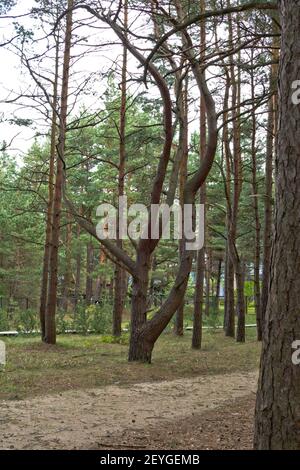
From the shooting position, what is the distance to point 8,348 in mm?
11789

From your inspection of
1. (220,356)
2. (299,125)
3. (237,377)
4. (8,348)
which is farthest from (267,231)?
(299,125)

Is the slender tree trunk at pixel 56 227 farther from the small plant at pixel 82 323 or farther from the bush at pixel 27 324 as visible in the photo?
the small plant at pixel 82 323

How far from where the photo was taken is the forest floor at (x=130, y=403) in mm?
4844

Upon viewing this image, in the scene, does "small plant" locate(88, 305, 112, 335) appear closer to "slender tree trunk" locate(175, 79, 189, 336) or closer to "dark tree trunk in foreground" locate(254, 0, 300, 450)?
"slender tree trunk" locate(175, 79, 189, 336)

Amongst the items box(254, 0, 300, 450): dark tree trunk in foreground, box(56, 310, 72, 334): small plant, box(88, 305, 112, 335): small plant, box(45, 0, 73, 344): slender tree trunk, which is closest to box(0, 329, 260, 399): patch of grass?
box(45, 0, 73, 344): slender tree trunk

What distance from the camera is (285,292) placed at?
318 centimetres

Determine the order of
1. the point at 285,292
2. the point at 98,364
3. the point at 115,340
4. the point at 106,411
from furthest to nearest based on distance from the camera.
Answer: the point at 115,340
the point at 98,364
the point at 106,411
the point at 285,292

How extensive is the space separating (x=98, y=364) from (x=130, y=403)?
296cm

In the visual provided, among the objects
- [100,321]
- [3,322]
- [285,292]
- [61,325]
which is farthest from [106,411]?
[3,322]

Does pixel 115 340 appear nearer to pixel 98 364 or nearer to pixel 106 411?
pixel 98 364

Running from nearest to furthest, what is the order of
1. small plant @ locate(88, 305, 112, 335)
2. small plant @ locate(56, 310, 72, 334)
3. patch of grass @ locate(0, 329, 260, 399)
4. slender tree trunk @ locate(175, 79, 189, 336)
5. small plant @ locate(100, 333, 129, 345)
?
patch of grass @ locate(0, 329, 260, 399) → slender tree trunk @ locate(175, 79, 189, 336) → small plant @ locate(100, 333, 129, 345) → small plant @ locate(56, 310, 72, 334) → small plant @ locate(88, 305, 112, 335)

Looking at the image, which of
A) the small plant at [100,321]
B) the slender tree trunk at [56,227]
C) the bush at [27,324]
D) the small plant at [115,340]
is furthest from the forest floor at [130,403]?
the small plant at [100,321]

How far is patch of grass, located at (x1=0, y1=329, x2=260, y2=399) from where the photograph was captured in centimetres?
781

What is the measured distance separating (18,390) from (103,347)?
209 inches
